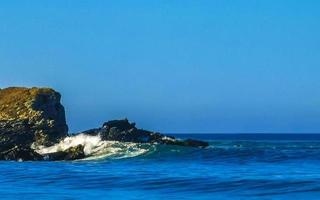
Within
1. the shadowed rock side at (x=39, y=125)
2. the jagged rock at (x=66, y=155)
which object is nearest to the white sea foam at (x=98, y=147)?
the jagged rock at (x=66, y=155)

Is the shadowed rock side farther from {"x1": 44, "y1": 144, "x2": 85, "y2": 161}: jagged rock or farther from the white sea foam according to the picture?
{"x1": 44, "y1": 144, "x2": 85, "y2": 161}: jagged rock

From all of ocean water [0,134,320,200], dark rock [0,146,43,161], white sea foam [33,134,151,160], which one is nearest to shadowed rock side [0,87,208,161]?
white sea foam [33,134,151,160]

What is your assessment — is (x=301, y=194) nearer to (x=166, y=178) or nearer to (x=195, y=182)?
(x=195, y=182)

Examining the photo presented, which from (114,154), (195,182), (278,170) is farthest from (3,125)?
(195,182)

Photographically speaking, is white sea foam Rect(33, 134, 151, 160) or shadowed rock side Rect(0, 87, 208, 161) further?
shadowed rock side Rect(0, 87, 208, 161)

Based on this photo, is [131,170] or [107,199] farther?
[131,170]

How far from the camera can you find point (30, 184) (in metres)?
42.2

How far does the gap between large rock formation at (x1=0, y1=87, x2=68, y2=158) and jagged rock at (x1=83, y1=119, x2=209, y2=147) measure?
5235mm

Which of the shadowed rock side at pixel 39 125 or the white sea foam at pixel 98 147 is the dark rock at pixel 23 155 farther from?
the white sea foam at pixel 98 147

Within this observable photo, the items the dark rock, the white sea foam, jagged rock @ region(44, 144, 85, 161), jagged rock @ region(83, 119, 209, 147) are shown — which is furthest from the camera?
jagged rock @ region(83, 119, 209, 147)

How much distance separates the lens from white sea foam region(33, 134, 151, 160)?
260 ft

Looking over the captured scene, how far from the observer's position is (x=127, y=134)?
97.1 meters

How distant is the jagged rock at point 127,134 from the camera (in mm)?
95812

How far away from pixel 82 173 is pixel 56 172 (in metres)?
2.42
